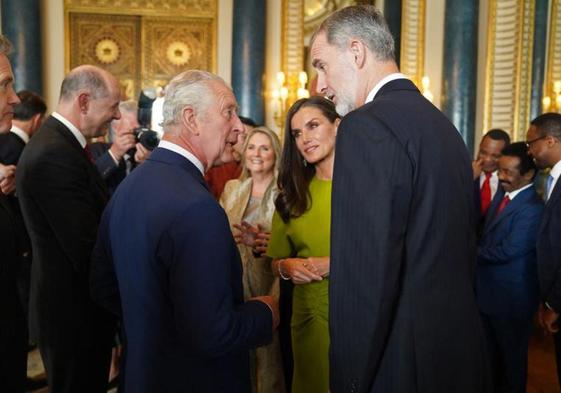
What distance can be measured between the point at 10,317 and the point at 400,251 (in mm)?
1441

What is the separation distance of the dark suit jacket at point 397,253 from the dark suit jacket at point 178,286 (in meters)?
0.30

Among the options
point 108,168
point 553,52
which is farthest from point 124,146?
point 553,52

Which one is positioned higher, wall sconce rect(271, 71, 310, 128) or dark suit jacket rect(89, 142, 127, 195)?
wall sconce rect(271, 71, 310, 128)

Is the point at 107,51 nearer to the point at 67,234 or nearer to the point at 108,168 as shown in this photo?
the point at 108,168

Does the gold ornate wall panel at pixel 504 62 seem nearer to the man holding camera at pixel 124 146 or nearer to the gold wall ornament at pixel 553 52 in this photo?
the gold wall ornament at pixel 553 52

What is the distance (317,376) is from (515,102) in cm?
719

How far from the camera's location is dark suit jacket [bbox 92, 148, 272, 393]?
4.87 ft

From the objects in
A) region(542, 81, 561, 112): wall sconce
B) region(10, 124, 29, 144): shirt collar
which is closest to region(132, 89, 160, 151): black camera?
region(10, 124, 29, 144): shirt collar

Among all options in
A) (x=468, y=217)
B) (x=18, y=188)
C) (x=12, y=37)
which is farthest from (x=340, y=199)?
(x=12, y=37)

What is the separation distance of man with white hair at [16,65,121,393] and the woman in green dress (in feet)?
2.78

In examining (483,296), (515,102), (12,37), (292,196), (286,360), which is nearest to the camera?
(292,196)

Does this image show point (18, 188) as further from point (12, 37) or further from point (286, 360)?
point (12, 37)

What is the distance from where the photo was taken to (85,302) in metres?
2.40

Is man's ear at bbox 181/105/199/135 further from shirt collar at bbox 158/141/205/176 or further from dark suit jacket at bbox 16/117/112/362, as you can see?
dark suit jacket at bbox 16/117/112/362
